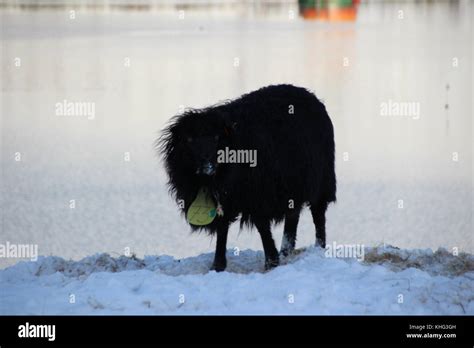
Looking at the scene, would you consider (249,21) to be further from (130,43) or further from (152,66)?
(152,66)

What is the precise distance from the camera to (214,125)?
37.5ft

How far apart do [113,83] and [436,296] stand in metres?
28.3

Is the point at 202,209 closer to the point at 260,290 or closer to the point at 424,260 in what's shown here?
the point at 260,290

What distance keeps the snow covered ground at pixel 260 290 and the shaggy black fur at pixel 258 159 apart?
27.9 inches

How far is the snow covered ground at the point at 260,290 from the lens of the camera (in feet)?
32.4

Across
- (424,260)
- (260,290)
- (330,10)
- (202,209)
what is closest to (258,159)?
(202,209)

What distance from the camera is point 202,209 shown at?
460 inches

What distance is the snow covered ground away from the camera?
9883mm

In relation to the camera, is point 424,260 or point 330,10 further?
point 330,10

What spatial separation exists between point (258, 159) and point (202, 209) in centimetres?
93

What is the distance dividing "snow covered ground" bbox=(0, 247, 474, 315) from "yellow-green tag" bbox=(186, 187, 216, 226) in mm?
667

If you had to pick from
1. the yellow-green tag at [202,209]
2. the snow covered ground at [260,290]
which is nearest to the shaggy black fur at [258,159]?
the yellow-green tag at [202,209]
